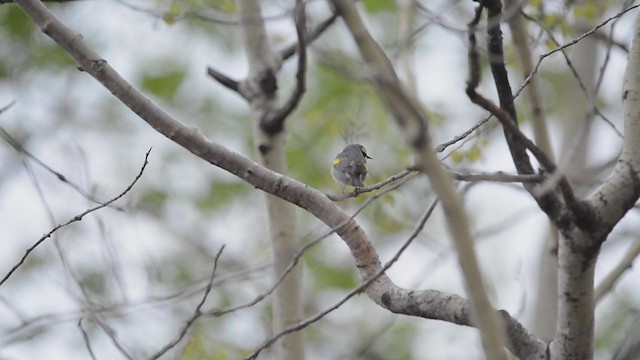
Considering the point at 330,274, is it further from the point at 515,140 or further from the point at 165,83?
the point at 515,140

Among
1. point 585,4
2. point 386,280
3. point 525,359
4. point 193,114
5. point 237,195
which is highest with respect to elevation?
point 193,114

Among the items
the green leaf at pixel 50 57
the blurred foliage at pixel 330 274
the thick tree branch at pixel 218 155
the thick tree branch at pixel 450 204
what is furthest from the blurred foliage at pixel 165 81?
the thick tree branch at pixel 450 204

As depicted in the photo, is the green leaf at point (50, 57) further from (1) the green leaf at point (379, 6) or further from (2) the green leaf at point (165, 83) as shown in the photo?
(1) the green leaf at point (379, 6)

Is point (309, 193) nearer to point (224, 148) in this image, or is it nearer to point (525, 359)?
point (224, 148)

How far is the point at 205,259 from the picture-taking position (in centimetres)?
804

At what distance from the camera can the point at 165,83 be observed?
8.03m

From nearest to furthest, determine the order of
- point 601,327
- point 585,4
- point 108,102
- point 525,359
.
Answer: point 525,359 < point 585,4 < point 601,327 < point 108,102

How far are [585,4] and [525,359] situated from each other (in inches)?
137

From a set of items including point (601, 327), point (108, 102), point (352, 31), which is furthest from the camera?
point (108, 102)

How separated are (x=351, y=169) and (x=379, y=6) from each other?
479cm

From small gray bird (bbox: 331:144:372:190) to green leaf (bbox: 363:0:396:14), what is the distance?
15.0ft

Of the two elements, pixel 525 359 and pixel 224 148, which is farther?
pixel 224 148

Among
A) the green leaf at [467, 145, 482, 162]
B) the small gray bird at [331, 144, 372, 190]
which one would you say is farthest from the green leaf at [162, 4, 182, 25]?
the green leaf at [467, 145, 482, 162]

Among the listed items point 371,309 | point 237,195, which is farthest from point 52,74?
point 371,309
